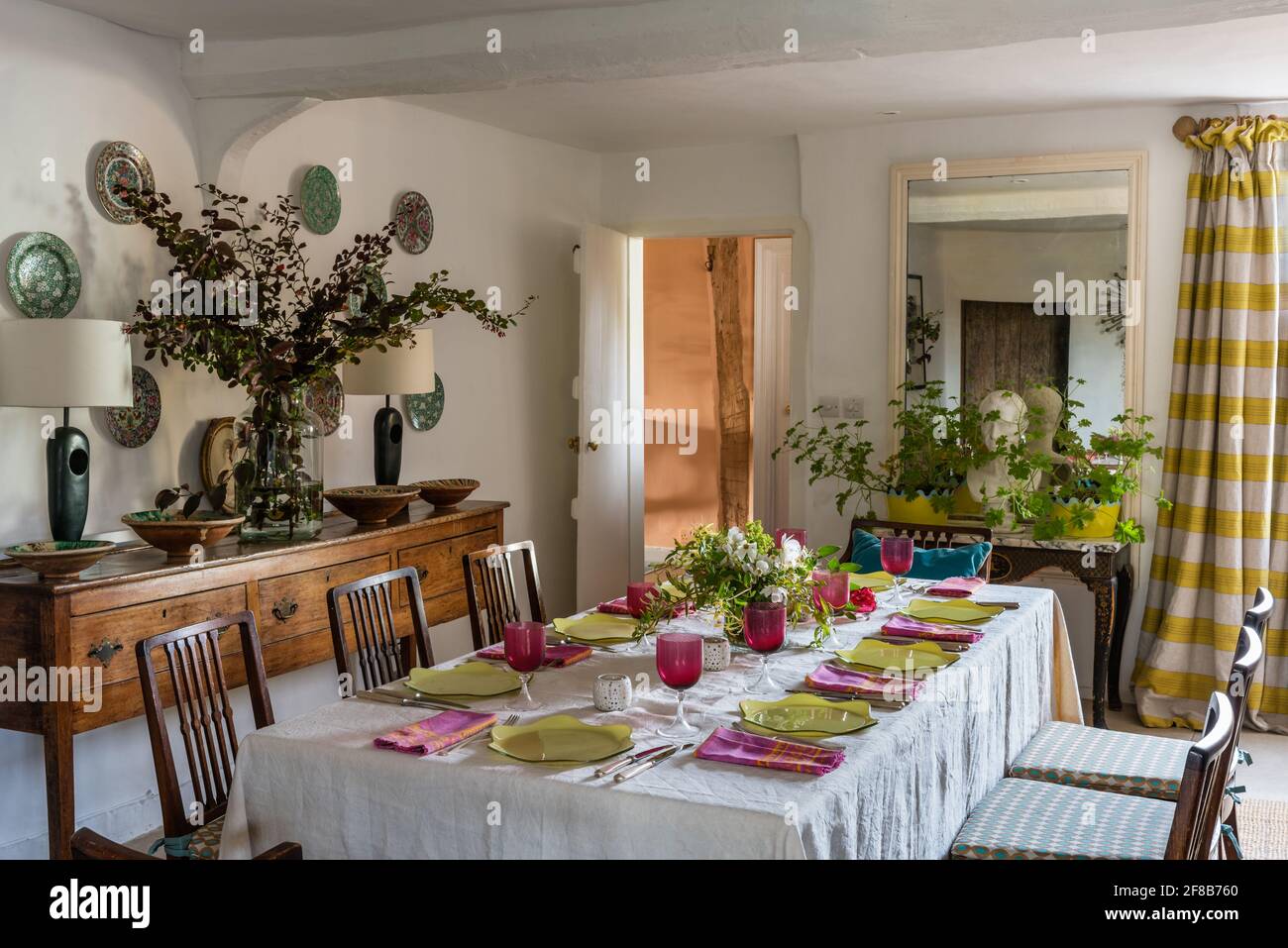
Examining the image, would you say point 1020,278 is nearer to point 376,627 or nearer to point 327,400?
point 327,400

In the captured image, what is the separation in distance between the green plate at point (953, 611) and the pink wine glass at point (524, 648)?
3.80 feet

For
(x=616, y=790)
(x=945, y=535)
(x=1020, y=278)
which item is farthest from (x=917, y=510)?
(x=616, y=790)

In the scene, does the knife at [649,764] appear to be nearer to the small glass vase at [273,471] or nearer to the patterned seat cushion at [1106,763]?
the patterned seat cushion at [1106,763]

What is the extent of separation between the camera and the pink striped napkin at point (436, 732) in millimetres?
2018

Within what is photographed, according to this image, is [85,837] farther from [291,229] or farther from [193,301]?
[291,229]

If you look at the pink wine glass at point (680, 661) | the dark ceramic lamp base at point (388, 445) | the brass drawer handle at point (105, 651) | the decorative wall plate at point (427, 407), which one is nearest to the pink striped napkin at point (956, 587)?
the pink wine glass at point (680, 661)

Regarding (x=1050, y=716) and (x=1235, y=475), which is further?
(x=1235, y=475)

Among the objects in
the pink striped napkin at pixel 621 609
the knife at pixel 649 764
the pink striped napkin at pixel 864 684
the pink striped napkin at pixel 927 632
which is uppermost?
the pink striped napkin at pixel 621 609

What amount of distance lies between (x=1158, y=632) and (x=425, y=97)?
3699mm

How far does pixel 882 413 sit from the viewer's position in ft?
18.0

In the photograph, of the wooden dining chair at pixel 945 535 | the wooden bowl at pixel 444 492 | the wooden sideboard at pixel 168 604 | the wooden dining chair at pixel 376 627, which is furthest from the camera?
the wooden bowl at pixel 444 492

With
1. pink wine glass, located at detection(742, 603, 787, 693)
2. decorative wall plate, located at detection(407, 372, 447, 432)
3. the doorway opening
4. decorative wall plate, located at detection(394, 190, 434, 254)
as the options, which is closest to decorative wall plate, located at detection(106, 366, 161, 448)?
decorative wall plate, located at detection(407, 372, 447, 432)
